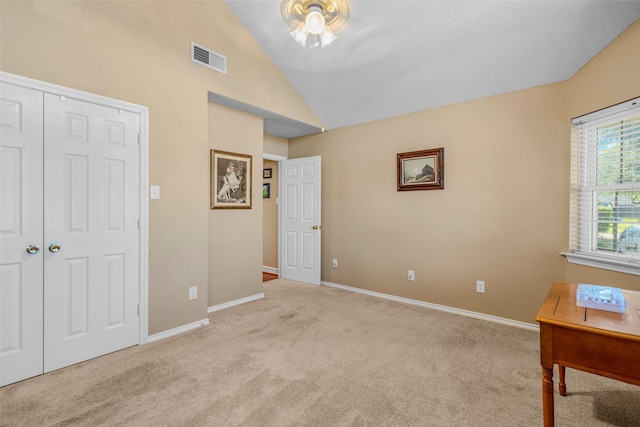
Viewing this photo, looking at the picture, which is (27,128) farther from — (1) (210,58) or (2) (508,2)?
(2) (508,2)

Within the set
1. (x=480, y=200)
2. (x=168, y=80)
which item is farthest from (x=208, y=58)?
(x=480, y=200)

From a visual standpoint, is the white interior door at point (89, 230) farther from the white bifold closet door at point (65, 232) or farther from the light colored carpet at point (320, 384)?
the light colored carpet at point (320, 384)

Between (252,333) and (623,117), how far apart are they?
364 cm

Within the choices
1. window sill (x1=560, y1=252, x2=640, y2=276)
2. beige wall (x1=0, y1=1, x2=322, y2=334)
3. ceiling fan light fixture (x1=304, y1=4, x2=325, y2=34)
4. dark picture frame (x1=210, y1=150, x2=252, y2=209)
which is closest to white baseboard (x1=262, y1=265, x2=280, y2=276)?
beige wall (x1=0, y1=1, x2=322, y2=334)

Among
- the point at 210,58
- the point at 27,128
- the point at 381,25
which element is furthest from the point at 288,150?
the point at 27,128

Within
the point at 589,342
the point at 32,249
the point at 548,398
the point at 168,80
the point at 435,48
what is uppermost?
the point at 435,48

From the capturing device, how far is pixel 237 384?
2023mm

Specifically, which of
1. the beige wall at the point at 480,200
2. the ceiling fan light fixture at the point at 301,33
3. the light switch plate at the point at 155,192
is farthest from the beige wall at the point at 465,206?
the light switch plate at the point at 155,192

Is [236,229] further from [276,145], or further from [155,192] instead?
[276,145]

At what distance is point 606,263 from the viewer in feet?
7.85

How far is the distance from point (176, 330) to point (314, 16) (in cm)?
303

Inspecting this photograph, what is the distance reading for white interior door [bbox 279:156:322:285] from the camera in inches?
185

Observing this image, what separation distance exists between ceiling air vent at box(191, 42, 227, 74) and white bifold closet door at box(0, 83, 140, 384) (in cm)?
91

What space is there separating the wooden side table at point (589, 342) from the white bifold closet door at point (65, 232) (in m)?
2.92
